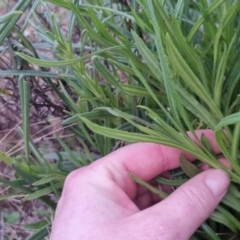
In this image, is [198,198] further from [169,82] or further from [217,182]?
[169,82]

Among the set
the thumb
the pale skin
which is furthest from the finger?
the thumb

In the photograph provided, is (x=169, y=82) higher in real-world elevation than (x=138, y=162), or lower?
higher

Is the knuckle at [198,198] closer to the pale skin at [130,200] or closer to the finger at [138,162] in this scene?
the pale skin at [130,200]

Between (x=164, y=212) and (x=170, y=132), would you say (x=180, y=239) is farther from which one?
(x=170, y=132)

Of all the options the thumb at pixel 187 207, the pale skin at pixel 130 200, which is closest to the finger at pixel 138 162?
the pale skin at pixel 130 200

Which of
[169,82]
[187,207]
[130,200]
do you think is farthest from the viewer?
[130,200]

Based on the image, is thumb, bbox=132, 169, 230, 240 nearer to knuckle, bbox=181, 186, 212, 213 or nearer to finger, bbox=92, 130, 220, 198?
knuckle, bbox=181, 186, 212, 213

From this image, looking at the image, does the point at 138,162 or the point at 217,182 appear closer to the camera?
the point at 217,182

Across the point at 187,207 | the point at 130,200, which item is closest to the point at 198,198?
the point at 187,207
